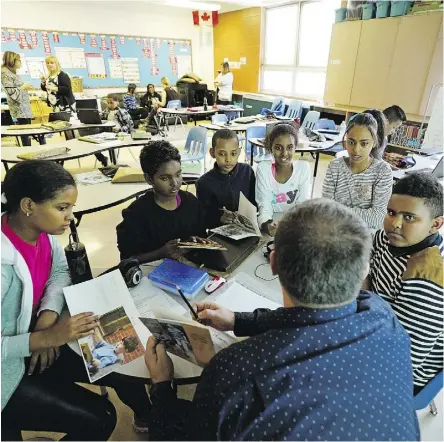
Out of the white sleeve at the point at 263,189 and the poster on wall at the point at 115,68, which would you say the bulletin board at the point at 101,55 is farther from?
the white sleeve at the point at 263,189

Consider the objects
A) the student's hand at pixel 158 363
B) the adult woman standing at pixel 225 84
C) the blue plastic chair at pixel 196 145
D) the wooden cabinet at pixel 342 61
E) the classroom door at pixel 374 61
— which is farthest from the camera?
the adult woman standing at pixel 225 84

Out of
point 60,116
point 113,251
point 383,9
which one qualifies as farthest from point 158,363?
point 383,9

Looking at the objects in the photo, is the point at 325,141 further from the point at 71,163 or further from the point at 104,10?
Answer: the point at 104,10

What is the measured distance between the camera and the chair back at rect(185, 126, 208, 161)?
3.97 metres

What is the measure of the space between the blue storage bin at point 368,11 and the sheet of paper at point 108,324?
574 cm

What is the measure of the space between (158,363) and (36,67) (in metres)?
8.51

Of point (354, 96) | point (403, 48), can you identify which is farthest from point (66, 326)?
point (354, 96)

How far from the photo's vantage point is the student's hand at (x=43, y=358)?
3.37 feet

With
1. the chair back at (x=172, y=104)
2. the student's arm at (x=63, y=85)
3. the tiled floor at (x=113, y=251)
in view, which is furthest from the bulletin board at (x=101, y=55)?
the tiled floor at (x=113, y=251)

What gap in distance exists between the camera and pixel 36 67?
714 cm

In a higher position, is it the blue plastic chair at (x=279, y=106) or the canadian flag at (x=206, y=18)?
the canadian flag at (x=206, y=18)

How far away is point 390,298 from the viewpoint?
1.04 metres

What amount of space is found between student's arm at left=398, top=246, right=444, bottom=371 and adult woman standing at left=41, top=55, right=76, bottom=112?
6.65 metres

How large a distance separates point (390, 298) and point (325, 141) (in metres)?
3.50
